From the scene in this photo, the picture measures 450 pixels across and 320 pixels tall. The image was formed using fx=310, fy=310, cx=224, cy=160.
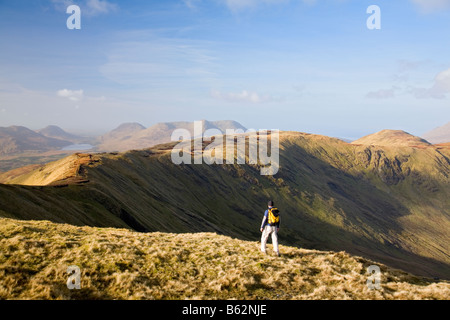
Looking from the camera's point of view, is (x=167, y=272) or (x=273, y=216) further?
(x=273, y=216)

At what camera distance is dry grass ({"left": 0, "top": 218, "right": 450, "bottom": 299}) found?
15492 mm

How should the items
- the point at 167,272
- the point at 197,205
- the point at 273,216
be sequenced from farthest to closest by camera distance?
the point at 197,205 → the point at 273,216 → the point at 167,272

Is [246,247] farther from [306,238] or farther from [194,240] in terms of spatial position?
[306,238]

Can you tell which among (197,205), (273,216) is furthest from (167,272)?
(197,205)

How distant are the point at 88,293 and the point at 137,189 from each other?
7255 centimetres

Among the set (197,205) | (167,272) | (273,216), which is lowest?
(197,205)

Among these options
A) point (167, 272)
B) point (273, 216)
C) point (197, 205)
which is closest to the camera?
point (167, 272)

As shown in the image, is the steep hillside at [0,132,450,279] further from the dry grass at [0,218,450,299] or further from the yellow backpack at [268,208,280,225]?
the yellow backpack at [268,208,280,225]

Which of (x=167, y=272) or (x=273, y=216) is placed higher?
(x=273, y=216)

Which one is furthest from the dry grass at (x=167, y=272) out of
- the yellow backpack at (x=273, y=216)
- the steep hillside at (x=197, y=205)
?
the steep hillside at (x=197, y=205)

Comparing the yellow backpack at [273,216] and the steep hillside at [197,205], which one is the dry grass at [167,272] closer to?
the yellow backpack at [273,216]

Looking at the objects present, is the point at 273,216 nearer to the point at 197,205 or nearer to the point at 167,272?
the point at 167,272

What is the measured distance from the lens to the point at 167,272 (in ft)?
59.5
